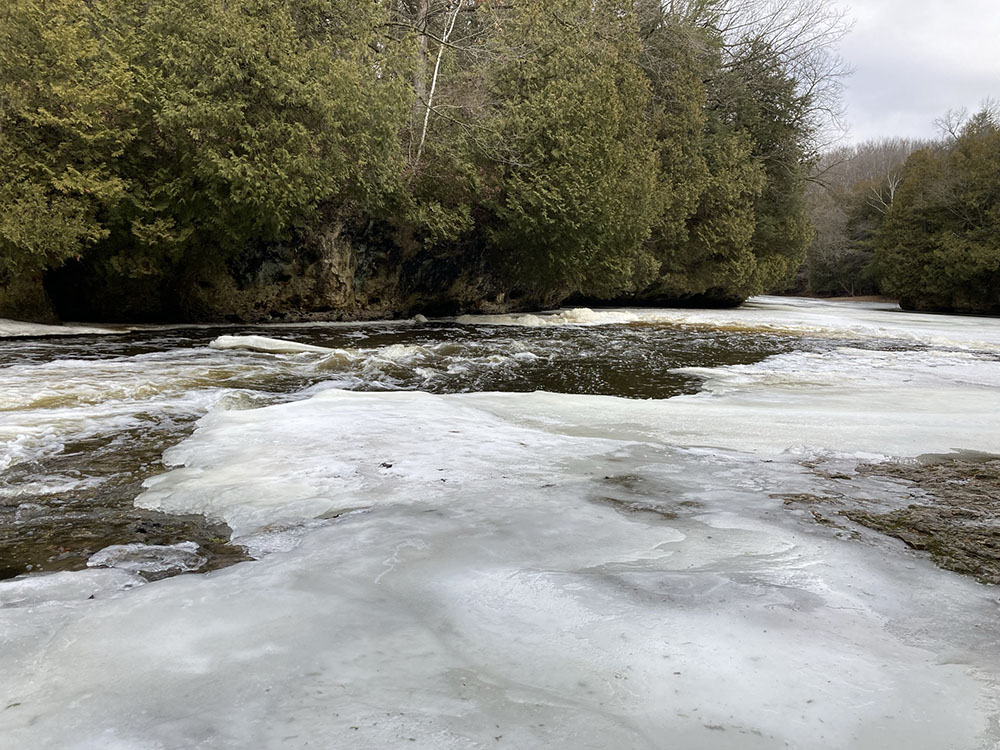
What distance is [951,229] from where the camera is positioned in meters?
35.0

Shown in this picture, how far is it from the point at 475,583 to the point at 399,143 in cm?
1595

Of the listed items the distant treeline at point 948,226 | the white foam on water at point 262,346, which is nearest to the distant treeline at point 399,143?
the white foam on water at point 262,346

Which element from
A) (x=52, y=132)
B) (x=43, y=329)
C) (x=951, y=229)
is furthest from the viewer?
(x=951, y=229)

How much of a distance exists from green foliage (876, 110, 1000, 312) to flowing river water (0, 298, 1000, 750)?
1340 inches

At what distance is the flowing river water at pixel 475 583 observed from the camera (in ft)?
5.58

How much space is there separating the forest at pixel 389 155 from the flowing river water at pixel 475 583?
8516mm

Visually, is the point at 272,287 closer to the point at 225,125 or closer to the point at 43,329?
the point at 225,125

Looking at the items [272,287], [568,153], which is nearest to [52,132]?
[272,287]

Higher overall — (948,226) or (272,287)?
(948,226)

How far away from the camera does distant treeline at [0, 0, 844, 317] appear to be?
12539 mm

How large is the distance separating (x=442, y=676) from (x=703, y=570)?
1249 mm

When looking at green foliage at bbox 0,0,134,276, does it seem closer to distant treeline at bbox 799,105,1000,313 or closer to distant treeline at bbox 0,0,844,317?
distant treeline at bbox 0,0,844,317

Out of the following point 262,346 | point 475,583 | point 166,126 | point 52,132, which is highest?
point 166,126

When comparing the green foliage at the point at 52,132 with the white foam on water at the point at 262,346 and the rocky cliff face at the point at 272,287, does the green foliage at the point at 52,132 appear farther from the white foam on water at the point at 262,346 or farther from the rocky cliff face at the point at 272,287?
the white foam on water at the point at 262,346
